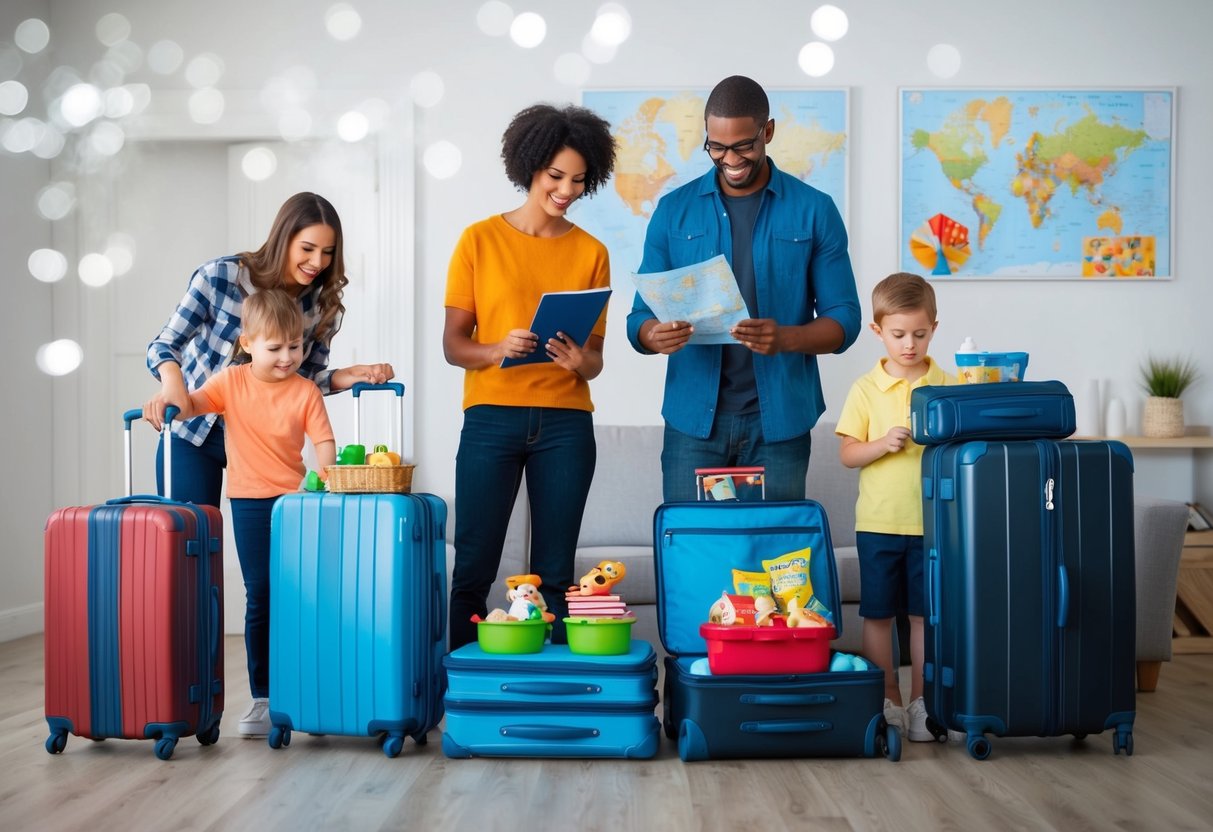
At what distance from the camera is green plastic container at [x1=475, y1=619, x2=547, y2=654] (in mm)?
2289

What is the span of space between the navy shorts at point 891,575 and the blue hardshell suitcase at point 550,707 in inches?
22.9

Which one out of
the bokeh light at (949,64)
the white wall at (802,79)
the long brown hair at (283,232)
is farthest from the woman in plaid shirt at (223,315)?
the bokeh light at (949,64)

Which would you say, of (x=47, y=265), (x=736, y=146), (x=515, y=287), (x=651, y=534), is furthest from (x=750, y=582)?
(x=47, y=265)

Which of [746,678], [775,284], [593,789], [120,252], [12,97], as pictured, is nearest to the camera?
[593,789]

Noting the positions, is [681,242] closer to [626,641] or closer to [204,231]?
[626,641]

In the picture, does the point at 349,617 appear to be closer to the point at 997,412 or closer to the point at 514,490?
the point at 514,490

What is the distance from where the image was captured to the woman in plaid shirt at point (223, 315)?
247 cm

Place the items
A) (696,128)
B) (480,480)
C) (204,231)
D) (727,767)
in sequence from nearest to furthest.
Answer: (727,767), (480,480), (696,128), (204,231)

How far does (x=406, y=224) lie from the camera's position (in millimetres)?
4203

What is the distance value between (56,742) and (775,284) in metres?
1.73

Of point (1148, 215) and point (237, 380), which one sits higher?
point (1148, 215)

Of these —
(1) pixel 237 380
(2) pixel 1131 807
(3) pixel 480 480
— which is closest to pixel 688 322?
(3) pixel 480 480

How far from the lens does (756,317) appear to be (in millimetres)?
2396

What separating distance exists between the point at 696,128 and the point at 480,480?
2.22 metres
